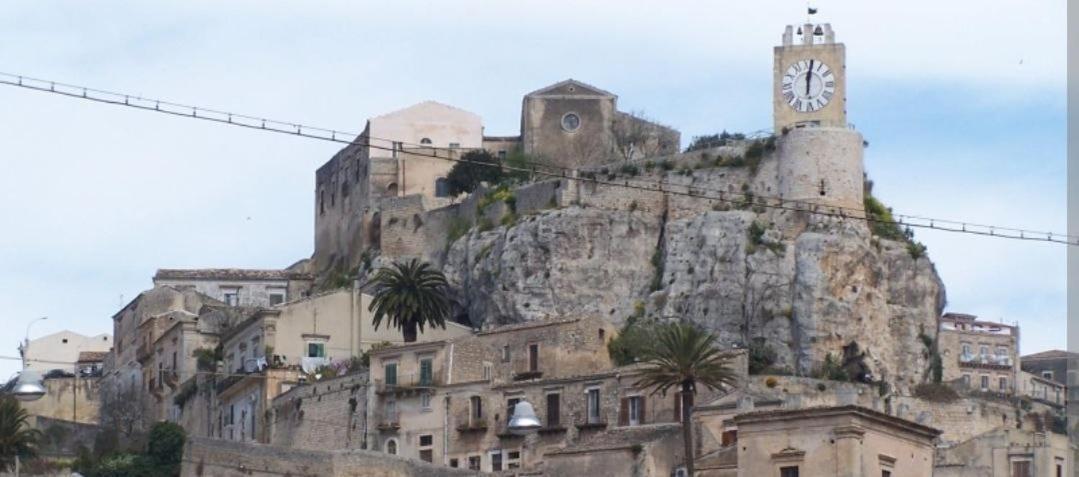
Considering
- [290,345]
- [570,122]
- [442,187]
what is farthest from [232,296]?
[290,345]

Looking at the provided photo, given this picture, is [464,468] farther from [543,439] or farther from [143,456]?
[143,456]

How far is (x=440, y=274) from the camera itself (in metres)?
97.8

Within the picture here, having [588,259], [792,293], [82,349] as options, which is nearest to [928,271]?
[792,293]

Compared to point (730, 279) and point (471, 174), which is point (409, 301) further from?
point (471, 174)

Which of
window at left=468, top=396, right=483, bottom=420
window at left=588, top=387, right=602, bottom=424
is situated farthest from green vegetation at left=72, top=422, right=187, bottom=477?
window at left=588, top=387, right=602, bottom=424

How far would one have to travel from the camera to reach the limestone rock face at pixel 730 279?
95625 millimetres

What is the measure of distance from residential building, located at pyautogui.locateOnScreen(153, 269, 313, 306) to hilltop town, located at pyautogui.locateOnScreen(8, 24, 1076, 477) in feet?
0.42

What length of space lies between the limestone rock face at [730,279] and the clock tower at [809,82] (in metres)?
4.07

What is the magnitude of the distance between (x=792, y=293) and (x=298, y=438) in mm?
18126

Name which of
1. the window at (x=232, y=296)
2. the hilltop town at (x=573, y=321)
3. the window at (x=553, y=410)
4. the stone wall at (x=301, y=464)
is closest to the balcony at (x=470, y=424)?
the hilltop town at (x=573, y=321)

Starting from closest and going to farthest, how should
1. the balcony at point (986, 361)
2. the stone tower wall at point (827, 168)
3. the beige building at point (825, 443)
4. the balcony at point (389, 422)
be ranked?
1. the beige building at point (825, 443)
2. the balcony at point (389, 422)
3. the stone tower wall at point (827, 168)
4. the balcony at point (986, 361)

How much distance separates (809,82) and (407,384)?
71.0 feet

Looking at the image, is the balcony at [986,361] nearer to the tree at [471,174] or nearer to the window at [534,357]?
the tree at [471,174]

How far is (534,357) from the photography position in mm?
86562
